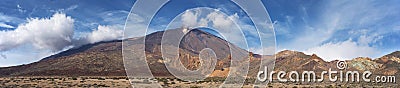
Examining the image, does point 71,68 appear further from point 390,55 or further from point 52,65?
point 390,55

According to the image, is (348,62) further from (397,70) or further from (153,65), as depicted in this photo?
(153,65)

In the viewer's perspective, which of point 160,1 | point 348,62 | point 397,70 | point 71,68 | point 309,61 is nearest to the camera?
point 160,1

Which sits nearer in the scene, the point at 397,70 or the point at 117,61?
the point at 397,70

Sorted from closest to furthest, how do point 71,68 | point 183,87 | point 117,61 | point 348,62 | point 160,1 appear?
point 160,1, point 183,87, point 348,62, point 71,68, point 117,61

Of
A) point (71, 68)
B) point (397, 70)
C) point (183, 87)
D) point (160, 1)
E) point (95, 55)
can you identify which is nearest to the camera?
point (160, 1)

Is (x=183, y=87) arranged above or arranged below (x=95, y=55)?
below

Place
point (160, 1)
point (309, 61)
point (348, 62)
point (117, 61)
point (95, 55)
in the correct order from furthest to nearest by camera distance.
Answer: point (95, 55) → point (117, 61) → point (309, 61) → point (348, 62) → point (160, 1)

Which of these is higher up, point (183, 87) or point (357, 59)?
point (357, 59)

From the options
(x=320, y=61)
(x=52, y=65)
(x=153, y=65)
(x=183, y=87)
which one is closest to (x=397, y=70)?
(x=320, y=61)

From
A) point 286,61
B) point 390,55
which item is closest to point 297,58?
point 286,61
